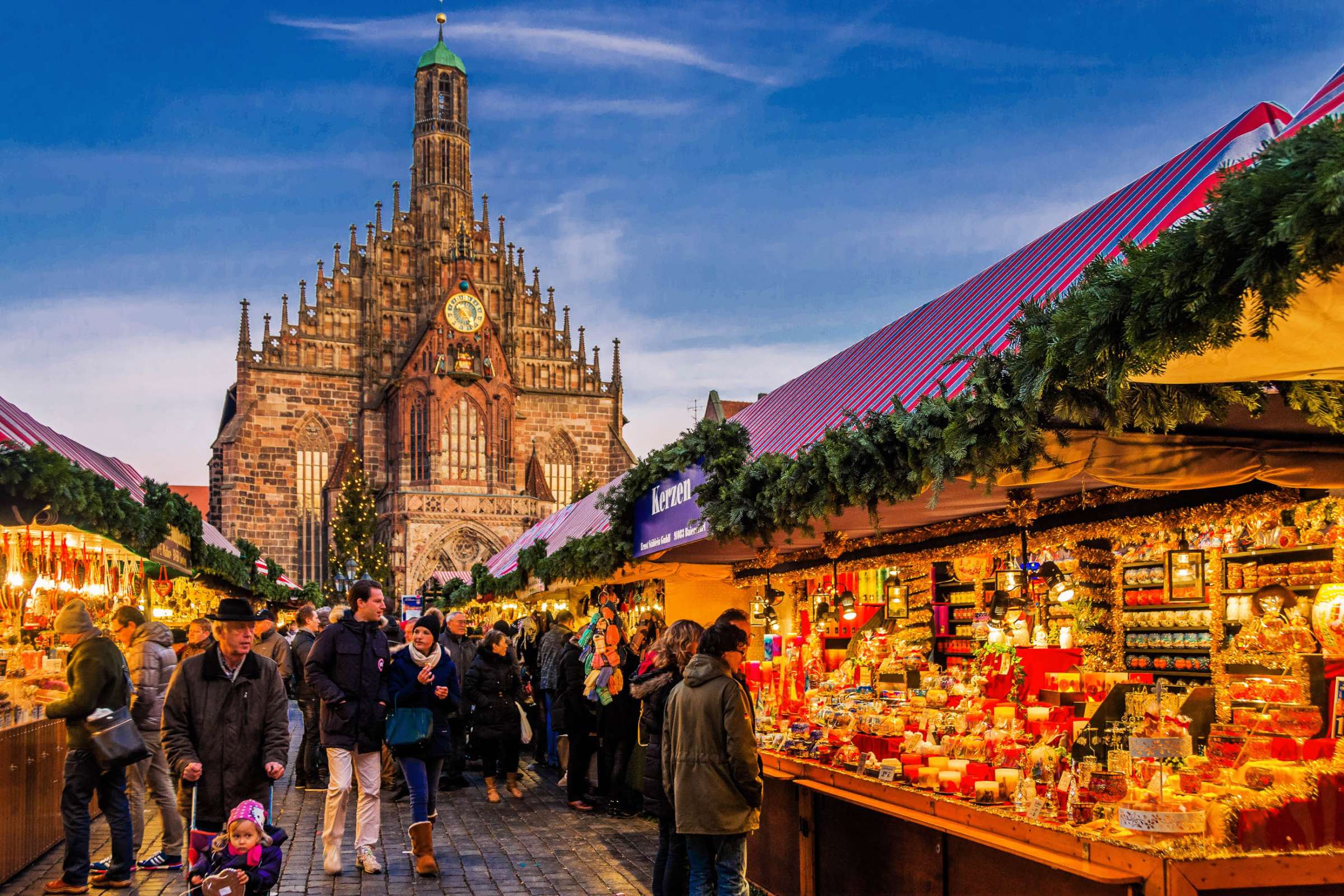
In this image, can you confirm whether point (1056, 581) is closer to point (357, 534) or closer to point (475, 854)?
point (475, 854)

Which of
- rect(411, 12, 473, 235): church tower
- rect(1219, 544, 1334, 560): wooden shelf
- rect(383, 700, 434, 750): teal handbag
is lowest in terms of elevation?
rect(383, 700, 434, 750): teal handbag

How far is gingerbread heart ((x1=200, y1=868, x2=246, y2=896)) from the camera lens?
16.9 ft

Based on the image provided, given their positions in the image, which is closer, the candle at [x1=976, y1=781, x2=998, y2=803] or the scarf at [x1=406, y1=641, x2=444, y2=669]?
the candle at [x1=976, y1=781, x2=998, y2=803]

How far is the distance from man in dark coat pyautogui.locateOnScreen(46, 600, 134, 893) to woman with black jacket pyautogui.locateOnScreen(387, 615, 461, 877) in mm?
1623

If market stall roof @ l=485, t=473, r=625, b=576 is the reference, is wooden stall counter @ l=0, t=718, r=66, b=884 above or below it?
below

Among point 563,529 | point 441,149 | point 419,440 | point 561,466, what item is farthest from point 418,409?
point 563,529

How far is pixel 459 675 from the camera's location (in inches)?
450

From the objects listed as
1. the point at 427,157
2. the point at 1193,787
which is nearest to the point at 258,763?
the point at 1193,787

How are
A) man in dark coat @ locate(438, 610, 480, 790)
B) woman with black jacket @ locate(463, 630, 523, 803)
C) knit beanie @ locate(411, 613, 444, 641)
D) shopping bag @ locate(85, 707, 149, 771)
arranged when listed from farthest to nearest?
woman with black jacket @ locate(463, 630, 523, 803), man in dark coat @ locate(438, 610, 480, 790), knit beanie @ locate(411, 613, 444, 641), shopping bag @ locate(85, 707, 149, 771)

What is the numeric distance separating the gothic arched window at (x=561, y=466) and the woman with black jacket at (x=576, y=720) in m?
39.0

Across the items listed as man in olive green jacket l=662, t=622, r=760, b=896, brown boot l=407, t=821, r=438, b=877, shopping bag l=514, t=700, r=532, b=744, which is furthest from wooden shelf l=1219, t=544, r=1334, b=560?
shopping bag l=514, t=700, r=532, b=744

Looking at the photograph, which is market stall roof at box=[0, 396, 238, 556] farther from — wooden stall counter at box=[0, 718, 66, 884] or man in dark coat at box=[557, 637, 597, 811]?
man in dark coat at box=[557, 637, 597, 811]

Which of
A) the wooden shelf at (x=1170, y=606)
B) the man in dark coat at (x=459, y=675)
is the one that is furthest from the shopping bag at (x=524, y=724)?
the wooden shelf at (x=1170, y=606)

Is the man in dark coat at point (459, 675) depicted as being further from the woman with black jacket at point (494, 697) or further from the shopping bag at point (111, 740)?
the shopping bag at point (111, 740)
